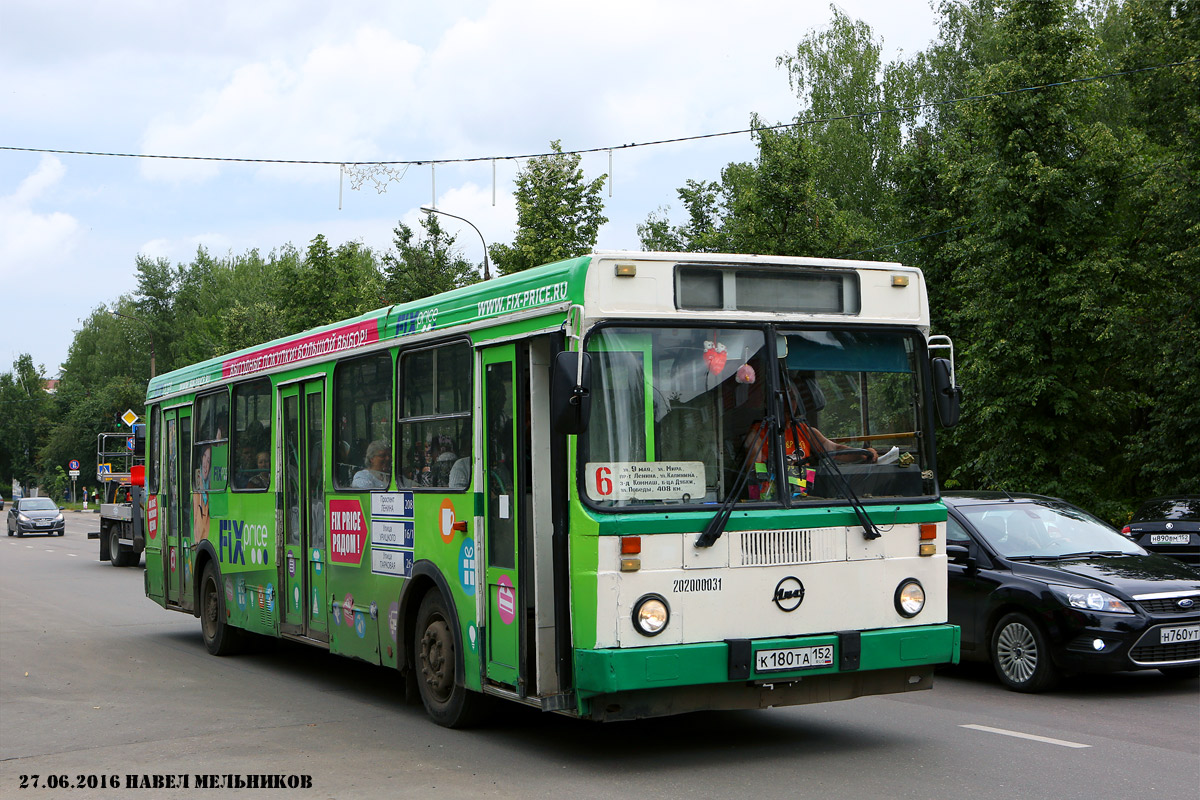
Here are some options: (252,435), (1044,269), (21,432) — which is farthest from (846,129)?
(21,432)

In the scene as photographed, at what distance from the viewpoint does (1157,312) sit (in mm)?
24125

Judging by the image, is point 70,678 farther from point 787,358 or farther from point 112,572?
point 112,572

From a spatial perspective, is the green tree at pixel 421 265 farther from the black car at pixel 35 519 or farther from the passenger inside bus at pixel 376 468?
the passenger inside bus at pixel 376 468

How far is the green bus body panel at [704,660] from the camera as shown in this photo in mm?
6891

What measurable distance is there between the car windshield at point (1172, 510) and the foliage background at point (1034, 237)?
5.40 m

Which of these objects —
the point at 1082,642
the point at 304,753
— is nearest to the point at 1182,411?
the point at 1082,642

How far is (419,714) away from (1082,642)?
5.02m

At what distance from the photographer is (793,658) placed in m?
7.35

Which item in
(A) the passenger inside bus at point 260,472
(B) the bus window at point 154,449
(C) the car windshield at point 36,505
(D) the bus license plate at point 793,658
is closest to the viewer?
(D) the bus license plate at point 793,658

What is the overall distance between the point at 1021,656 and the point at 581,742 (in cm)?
408

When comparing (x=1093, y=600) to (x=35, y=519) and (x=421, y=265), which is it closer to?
(x=421, y=265)

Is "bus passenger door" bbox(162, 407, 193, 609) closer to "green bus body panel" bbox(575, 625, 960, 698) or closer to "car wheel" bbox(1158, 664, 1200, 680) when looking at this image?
"green bus body panel" bbox(575, 625, 960, 698)

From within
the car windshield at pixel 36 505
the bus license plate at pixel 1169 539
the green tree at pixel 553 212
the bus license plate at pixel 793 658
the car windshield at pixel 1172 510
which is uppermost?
the green tree at pixel 553 212

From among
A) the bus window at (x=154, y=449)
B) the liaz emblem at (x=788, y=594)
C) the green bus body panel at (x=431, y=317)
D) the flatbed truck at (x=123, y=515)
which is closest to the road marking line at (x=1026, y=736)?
the liaz emblem at (x=788, y=594)
